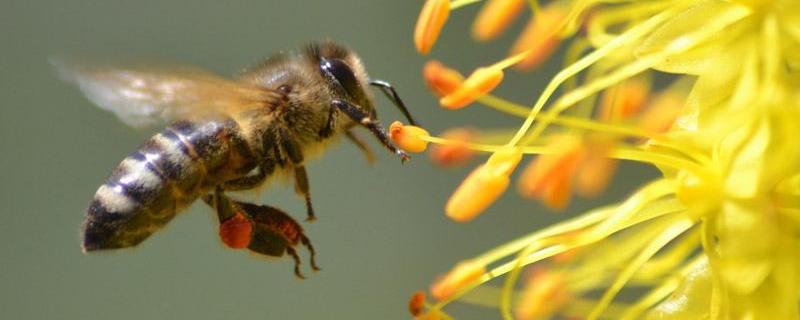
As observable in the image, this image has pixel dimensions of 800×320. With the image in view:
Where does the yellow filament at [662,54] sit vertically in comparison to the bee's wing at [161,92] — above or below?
below

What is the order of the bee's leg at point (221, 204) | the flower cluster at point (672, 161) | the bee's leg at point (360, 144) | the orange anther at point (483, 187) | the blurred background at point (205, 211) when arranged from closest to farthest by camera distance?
the flower cluster at point (672, 161)
the orange anther at point (483, 187)
the bee's leg at point (221, 204)
the bee's leg at point (360, 144)
the blurred background at point (205, 211)

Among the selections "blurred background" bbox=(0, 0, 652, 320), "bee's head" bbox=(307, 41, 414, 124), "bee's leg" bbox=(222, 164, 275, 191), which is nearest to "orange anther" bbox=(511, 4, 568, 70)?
"bee's head" bbox=(307, 41, 414, 124)

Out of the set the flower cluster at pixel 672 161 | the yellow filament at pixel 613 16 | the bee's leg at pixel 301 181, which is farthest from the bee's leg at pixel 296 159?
the yellow filament at pixel 613 16

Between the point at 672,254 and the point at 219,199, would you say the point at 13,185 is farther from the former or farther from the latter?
the point at 672,254

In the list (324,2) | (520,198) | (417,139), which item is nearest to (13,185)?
(324,2)

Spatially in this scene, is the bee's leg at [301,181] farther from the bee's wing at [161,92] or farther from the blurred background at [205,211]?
the blurred background at [205,211]
